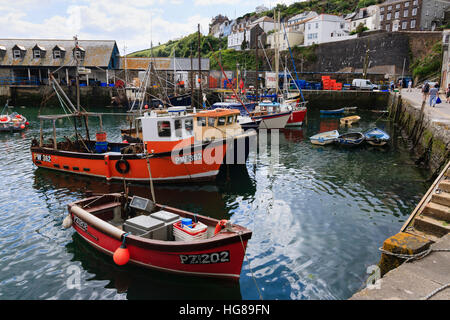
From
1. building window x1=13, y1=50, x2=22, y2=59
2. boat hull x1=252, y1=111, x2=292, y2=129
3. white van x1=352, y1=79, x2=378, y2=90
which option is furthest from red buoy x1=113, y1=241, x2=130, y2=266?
building window x1=13, y1=50, x2=22, y2=59

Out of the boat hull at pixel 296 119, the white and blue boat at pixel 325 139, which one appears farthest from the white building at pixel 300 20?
the white and blue boat at pixel 325 139

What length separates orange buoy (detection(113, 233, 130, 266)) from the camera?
6.68 metres

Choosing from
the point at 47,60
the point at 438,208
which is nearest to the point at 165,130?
the point at 438,208

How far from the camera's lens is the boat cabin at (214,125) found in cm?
1418

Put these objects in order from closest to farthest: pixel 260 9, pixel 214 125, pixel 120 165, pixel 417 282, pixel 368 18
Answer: pixel 417 282 → pixel 120 165 → pixel 214 125 → pixel 368 18 → pixel 260 9

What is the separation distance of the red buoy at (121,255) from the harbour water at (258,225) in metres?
0.62

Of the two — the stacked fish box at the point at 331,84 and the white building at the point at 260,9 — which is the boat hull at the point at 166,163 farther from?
the white building at the point at 260,9

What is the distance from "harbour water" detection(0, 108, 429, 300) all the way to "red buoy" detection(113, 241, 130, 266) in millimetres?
620

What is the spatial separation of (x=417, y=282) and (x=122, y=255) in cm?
556

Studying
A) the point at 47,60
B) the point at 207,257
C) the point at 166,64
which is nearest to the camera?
the point at 207,257

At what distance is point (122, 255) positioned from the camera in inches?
264

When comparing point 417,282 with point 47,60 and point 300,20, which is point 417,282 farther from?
point 300,20

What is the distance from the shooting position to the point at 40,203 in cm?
1172
